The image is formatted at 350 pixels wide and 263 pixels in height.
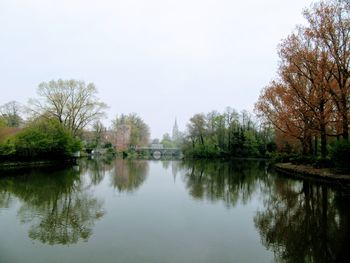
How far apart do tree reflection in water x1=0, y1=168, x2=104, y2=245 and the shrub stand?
14307 mm

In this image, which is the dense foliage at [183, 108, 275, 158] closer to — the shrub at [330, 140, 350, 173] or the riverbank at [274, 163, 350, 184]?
the riverbank at [274, 163, 350, 184]

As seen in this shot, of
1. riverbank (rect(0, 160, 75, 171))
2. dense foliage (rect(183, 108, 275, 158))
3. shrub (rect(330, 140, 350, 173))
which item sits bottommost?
riverbank (rect(0, 160, 75, 171))

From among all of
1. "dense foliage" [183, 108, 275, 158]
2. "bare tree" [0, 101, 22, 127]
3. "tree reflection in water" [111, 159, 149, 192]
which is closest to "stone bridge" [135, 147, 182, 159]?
"dense foliage" [183, 108, 275, 158]

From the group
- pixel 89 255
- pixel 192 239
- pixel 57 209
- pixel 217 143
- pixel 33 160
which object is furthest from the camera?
pixel 217 143

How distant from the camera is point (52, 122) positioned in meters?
36.2

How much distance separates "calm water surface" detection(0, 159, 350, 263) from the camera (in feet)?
20.5

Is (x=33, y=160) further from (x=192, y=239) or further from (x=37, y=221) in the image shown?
(x=192, y=239)

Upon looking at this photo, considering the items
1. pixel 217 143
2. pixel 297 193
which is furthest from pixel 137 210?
pixel 217 143

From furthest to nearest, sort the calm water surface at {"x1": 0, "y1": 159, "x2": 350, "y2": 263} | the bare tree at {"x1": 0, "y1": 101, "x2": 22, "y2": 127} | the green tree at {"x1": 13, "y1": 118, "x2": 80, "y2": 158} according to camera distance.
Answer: the bare tree at {"x1": 0, "y1": 101, "x2": 22, "y2": 127} → the green tree at {"x1": 13, "y1": 118, "x2": 80, "y2": 158} → the calm water surface at {"x1": 0, "y1": 159, "x2": 350, "y2": 263}

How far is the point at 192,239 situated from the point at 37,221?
481 centimetres

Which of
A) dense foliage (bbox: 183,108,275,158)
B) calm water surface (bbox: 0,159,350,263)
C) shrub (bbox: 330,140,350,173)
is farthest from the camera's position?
dense foliage (bbox: 183,108,275,158)

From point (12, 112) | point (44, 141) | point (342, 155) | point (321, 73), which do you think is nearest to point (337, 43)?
point (321, 73)

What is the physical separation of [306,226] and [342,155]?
1135cm

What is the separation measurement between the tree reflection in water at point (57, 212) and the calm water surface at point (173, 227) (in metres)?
0.03
